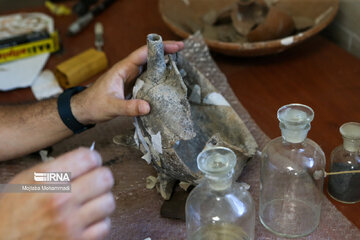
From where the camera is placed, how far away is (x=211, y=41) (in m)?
1.27

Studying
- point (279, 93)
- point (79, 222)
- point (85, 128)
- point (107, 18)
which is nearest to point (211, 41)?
point (279, 93)

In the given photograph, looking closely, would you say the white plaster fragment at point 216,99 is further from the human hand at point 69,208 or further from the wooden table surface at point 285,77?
the human hand at point 69,208

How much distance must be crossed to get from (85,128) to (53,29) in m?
0.63

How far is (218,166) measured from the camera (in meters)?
0.71

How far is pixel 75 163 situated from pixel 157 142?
259 millimetres

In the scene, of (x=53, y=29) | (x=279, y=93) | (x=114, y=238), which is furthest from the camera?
(x=53, y=29)

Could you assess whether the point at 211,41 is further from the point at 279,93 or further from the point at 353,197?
the point at 353,197

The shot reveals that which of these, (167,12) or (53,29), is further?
(53,29)

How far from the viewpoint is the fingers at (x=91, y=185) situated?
63cm

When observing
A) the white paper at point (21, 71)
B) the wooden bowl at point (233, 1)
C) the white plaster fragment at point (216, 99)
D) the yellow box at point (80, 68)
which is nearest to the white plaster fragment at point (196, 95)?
the white plaster fragment at point (216, 99)

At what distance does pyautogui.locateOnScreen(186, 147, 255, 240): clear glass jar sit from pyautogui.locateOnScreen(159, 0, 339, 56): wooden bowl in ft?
1.87

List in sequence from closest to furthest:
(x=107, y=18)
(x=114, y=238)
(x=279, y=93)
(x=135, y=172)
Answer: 1. (x=114, y=238)
2. (x=135, y=172)
3. (x=279, y=93)
4. (x=107, y=18)

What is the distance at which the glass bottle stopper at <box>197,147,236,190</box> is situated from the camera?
70cm

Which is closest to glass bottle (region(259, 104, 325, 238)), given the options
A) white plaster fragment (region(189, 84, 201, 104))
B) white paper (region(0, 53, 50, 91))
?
white plaster fragment (region(189, 84, 201, 104))
